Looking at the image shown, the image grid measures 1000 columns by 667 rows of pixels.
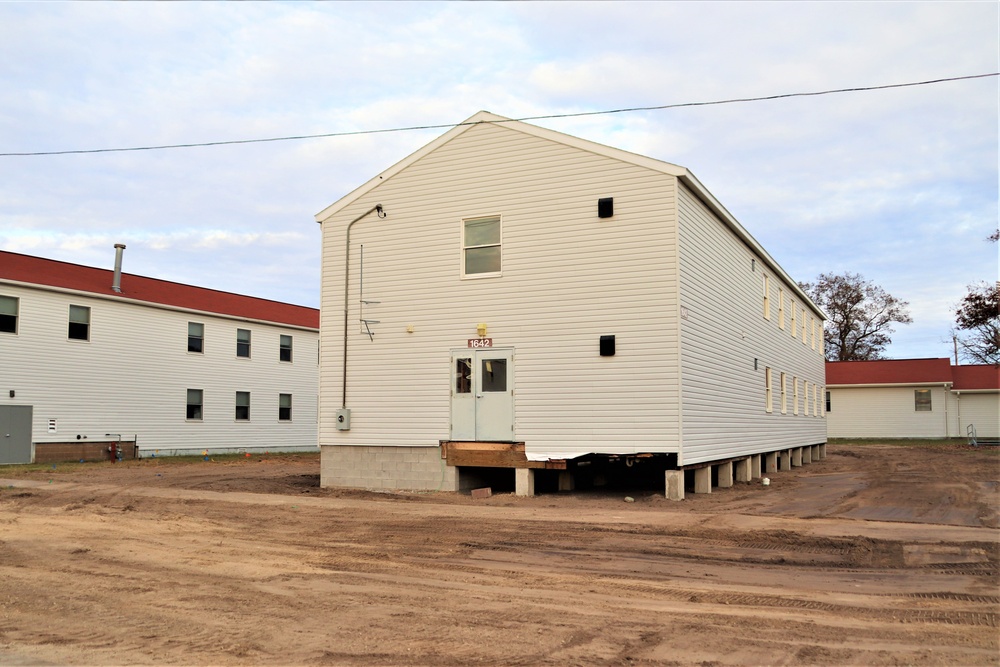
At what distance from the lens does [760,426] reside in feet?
73.9

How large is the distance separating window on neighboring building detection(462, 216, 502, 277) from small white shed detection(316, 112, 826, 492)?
4 cm

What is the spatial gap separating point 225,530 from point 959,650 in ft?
32.3

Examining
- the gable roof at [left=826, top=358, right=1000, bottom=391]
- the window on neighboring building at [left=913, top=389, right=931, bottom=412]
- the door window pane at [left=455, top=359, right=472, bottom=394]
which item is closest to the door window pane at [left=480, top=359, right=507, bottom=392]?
the door window pane at [left=455, top=359, right=472, bottom=394]

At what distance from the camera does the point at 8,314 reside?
2709cm

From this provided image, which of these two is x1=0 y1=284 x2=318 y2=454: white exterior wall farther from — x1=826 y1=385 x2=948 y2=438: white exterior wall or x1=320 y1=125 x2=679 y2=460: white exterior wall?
x1=826 y1=385 x2=948 y2=438: white exterior wall

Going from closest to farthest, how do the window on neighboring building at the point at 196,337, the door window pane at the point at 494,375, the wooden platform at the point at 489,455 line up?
1. the wooden platform at the point at 489,455
2. the door window pane at the point at 494,375
3. the window on neighboring building at the point at 196,337

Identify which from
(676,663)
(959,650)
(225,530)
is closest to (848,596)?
(959,650)

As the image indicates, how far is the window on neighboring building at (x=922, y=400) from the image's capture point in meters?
46.1

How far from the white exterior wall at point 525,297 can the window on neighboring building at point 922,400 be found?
37.1 metres

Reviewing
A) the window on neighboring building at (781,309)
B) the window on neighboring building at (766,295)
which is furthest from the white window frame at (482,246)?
the window on neighboring building at (781,309)

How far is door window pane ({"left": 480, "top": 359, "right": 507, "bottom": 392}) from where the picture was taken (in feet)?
55.3

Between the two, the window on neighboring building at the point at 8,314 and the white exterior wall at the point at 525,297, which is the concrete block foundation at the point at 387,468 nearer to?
the white exterior wall at the point at 525,297

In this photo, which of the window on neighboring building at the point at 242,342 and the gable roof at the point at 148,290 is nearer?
the gable roof at the point at 148,290

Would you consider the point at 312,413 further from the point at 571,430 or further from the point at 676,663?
the point at 676,663
